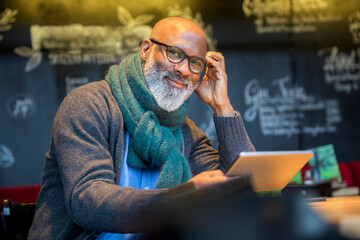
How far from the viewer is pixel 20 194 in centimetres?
376

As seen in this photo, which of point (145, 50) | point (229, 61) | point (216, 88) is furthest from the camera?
point (229, 61)

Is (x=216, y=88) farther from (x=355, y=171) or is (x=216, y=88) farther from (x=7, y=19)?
(x=7, y=19)

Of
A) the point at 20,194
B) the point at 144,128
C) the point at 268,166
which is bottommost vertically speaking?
the point at 20,194

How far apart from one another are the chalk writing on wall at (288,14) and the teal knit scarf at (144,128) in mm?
3378

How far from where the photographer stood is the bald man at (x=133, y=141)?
1.39 meters

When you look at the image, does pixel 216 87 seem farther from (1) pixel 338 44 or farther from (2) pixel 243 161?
(1) pixel 338 44

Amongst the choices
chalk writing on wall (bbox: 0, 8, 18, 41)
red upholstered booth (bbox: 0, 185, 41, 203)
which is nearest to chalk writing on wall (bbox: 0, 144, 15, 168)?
red upholstered booth (bbox: 0, 185, 41, 203)

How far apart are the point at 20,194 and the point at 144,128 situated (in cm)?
238

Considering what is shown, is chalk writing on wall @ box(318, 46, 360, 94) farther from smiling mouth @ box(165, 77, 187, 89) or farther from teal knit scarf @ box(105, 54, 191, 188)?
teal knit scarf @ box(105, 54, 191, 188)

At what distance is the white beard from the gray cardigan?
219 millimetres

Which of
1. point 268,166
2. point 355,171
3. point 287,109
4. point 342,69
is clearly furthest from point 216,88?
point 342,69

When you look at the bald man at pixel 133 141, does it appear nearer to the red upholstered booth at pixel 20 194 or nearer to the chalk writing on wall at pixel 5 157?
the red upholstered booth at pixel 20 194

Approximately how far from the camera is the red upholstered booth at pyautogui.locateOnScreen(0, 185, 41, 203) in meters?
3.71

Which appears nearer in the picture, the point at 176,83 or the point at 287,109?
the point at 176,83
